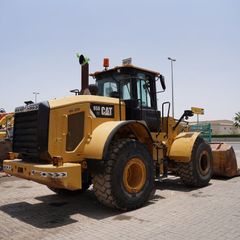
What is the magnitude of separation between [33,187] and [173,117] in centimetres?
428

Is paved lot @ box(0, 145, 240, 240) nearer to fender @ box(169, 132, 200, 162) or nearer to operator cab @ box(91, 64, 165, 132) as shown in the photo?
fender @ box(169, 132, 200, 162)

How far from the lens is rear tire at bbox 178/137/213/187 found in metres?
9.27

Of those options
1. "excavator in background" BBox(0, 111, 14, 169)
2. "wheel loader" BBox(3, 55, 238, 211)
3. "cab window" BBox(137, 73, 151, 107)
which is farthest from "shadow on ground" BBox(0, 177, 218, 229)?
"excavator in background" BBox(0, 111, 14, 169)

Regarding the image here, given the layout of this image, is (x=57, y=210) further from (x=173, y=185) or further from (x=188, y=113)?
(x=188, y=113)

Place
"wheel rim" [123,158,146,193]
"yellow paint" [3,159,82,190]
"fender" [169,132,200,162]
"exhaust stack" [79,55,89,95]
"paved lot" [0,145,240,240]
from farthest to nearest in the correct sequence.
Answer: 1. "fender" [169,132,200,162]
2. "exhaust stack" [79,55,89,95]
3. "wheel rim" [123,158,146,193]
4. "yellow paint" [3,159,82,190]
5. "paved lot" [0,145,240,240]

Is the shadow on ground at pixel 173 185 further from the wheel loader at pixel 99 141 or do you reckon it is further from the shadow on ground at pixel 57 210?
the shadow on ground at pixel 57 210

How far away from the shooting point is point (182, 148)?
30.2 ft

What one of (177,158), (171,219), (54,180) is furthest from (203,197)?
(54,180)

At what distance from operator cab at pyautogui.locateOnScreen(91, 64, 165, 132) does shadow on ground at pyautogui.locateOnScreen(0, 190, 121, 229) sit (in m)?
2.11

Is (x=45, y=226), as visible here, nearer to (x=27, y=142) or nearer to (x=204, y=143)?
(x=27, y=142)

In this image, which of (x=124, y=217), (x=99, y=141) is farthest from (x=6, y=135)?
(x=124, y=217)

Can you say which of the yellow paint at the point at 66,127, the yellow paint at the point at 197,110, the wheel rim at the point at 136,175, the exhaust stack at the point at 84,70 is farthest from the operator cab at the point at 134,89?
the yellow paint at the point at 197,110

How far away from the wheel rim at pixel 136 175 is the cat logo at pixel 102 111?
108 cm

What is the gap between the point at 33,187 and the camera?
10031 millimetres
